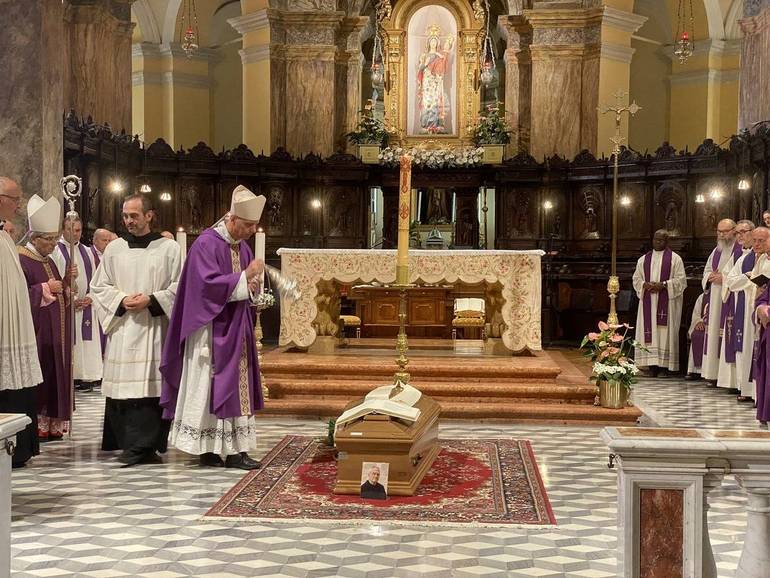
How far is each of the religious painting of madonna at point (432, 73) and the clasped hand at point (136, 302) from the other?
480 inches

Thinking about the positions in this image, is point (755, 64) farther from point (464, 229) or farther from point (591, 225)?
point (464, 229)

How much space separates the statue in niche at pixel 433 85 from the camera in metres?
18.9

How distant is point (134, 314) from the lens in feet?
24.4

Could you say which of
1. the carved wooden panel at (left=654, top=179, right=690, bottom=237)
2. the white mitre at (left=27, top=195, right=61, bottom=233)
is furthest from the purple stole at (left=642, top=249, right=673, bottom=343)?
the white mitre at (left=27, top=195, right=61, bottom=233)

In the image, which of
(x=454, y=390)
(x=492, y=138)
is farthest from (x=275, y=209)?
(x=454, y=390)

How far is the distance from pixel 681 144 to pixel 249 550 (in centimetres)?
1968

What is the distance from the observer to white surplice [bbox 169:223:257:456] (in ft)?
23.3

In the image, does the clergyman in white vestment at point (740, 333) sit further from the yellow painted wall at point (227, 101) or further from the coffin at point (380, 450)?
the yellow painted wall at point (227, 101)

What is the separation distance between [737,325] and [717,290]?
2.89 ft

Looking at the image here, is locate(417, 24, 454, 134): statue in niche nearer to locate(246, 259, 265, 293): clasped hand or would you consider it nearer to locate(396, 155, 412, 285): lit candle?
locate(396, 155, 412, 285): lit candle

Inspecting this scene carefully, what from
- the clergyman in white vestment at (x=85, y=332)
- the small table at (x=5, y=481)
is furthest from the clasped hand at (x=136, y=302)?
the clergyman in white vestment at (x=85, y=332)

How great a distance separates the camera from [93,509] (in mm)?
6117

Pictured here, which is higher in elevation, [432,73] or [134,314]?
[432,73]

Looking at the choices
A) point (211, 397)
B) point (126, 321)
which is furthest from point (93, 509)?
point (126, 321)
